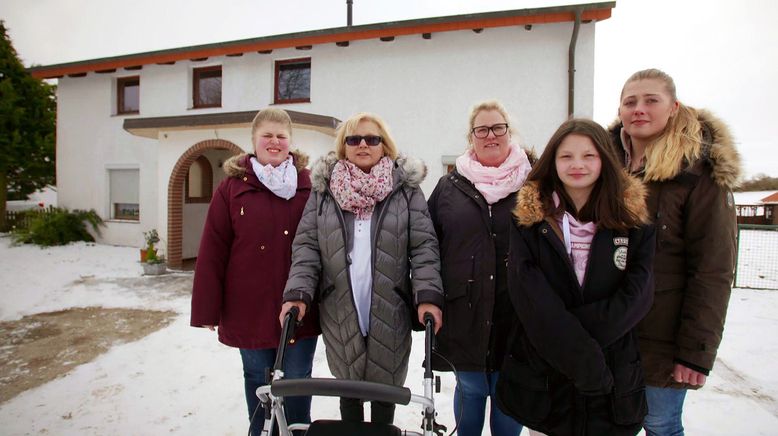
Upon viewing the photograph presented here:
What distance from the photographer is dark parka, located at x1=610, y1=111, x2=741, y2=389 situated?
1693mm

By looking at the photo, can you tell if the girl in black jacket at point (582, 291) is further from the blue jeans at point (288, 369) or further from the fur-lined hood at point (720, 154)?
the blue jeans at point (288, 369)

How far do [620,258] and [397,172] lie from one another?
1.16 meters

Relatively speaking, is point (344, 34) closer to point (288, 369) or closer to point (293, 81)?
point (293, 81)

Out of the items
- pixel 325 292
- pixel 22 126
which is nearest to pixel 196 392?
pixel 325 292

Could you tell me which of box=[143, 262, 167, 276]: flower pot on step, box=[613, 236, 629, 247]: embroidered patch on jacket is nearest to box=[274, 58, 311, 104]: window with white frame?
box=[143, 262, 167, 276]: flower pot on step

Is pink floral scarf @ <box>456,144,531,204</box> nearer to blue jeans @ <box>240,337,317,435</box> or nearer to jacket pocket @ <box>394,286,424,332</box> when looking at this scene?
jacket pocket @ <box>394,286,424,332</box>

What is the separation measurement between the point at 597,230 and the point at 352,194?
116 centimetres

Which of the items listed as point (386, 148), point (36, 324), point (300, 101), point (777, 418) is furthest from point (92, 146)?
point (777, 418)

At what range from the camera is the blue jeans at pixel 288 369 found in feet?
7.54

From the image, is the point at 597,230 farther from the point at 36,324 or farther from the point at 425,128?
the point at 425,128

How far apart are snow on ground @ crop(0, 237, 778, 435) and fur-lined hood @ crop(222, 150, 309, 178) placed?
1864 millimetres

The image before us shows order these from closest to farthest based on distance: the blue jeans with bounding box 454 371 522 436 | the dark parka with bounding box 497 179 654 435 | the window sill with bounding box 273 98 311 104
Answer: the dark parka with bounding box 497 179 654 435 < the blue jeans with bounding box 454 371 522 436 < the window sill with bounding box 273 98 311 104

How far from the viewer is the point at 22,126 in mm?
14086

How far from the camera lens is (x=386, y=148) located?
228 centimetres
